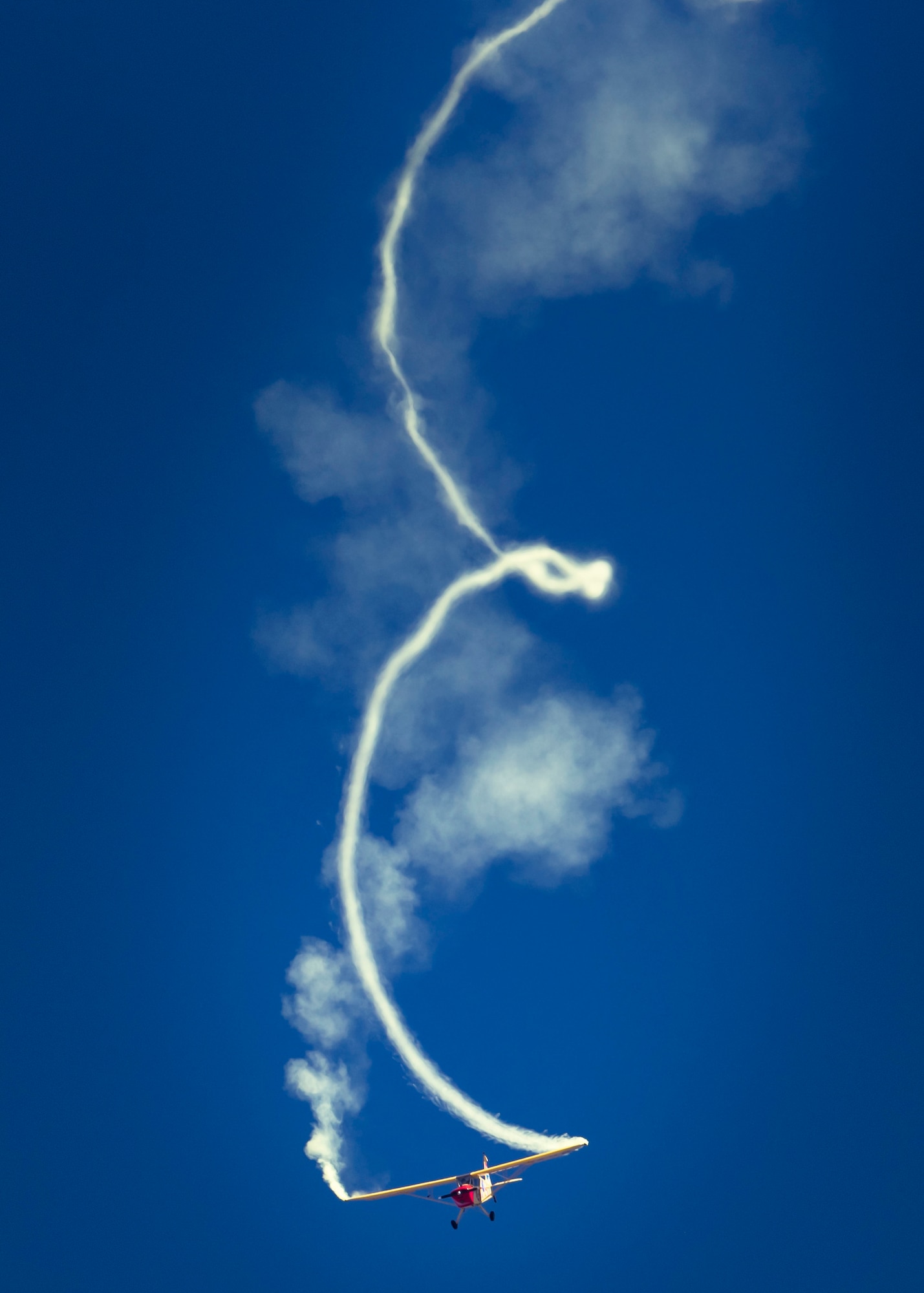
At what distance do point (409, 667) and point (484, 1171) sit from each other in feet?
53.6

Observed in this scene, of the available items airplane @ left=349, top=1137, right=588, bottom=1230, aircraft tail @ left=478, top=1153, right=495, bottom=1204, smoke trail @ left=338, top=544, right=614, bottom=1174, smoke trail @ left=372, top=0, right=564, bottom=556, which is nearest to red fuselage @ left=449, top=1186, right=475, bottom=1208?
airplane @ left=349, top=1137, right=588, bottom=1230

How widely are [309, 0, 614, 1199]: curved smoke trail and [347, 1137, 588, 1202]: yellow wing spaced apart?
856mm

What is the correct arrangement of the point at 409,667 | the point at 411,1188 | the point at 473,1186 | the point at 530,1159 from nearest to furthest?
the point at 530,1159
the point at 473,1186
the point at 411,1188
the point at 409,667

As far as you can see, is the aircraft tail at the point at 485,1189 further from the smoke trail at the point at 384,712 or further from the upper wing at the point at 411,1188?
the smoke trail at the point at 384,712

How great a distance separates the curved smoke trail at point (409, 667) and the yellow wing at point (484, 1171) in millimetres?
856

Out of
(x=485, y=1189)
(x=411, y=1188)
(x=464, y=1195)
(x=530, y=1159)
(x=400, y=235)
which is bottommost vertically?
(x=464, y=1195)

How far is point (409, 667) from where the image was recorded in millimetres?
29281

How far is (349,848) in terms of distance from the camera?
95.2 feet

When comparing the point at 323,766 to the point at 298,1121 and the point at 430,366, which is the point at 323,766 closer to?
the point at 298,1121

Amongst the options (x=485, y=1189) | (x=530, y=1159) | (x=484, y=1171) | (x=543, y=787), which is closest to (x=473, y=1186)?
(x=485, y=1189)

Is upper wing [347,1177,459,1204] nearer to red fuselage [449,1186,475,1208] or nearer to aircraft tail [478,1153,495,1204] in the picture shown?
red fuselage [449,1186,475,1208]

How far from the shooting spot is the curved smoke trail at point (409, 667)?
2861 centimetres

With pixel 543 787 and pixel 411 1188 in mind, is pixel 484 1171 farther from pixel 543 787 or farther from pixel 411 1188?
pixel 543 787

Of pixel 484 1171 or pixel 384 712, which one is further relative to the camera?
pixel 384 712
